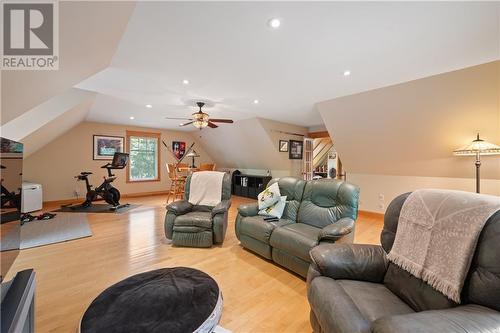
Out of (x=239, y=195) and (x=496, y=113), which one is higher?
(x=496, y=113)

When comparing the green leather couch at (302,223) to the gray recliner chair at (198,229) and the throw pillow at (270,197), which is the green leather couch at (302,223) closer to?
the throw pillow at (270,197)

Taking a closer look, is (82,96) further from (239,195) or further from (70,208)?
(239,195)

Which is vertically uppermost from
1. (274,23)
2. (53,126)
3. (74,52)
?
(274,23)

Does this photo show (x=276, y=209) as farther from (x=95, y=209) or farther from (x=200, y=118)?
(x=95, y=209)

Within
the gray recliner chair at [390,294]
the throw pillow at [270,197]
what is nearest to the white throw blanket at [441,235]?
the gray recliner chair at [390,294]

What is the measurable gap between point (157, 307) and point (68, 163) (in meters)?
6.36

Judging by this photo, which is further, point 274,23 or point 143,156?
point 143,156

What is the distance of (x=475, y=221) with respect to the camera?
1100 millimetres

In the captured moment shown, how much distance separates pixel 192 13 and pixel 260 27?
572mm

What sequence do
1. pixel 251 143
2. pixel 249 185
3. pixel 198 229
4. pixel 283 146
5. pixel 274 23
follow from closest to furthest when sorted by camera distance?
pixel 274 23 < pixel 198 229 < pixel 283 146 < pixel 251 143 < pixel 249 185

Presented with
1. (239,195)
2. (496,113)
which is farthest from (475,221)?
(239,195)

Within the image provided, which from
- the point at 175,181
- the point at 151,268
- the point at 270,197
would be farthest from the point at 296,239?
the point at 175,181

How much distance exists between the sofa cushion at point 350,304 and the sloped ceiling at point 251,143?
457 cm

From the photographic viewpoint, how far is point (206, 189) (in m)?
3.49
